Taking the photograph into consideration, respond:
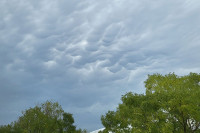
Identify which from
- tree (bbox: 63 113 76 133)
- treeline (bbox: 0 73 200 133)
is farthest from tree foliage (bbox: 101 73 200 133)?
tree (bbox: 63 113 76 133)

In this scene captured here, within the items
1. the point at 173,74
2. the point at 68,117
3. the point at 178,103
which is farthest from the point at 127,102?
the point at 173,74

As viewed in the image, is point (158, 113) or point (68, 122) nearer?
point (158, 113)

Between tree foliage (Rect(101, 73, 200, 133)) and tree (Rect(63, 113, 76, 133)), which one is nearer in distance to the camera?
tree foliage (Rect(101, 73, 200, 133))

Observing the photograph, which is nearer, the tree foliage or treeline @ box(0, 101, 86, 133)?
the tree foliage

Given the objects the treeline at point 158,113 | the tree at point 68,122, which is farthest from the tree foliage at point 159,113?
the tree at point 68,122

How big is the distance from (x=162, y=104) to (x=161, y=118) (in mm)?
2232

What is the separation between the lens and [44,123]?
62.8 meters

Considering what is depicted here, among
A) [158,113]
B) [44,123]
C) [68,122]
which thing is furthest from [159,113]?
[44,123]

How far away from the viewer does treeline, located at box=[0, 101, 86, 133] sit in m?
49.2

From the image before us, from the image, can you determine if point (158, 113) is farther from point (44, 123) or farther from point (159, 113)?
point (44, 123)

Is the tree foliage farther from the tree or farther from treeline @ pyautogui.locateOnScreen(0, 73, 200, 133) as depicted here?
the tree

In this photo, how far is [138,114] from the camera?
109 ft

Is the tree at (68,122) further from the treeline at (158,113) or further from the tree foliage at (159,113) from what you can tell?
the tree foliage at (159,113)

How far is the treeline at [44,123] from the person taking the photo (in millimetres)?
49219
